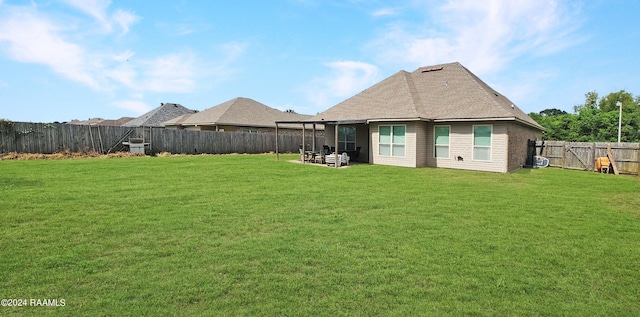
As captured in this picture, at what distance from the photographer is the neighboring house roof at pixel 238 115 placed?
95.2 feet

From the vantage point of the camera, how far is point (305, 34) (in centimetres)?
1602

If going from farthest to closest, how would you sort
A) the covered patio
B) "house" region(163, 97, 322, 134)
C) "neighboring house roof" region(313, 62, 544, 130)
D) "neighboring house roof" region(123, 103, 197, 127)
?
"neighboring house roof" region(123, 103, 197, 127)
"house" region(163, 97, 322, 134)
the covered patio
"neighboring house roof" region(313, 62, 544, 130)

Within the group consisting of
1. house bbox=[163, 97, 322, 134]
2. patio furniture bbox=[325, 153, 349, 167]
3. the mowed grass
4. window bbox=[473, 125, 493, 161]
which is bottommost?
the mowed grass

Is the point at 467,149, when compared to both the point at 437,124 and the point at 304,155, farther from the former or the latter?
the point at 304,155

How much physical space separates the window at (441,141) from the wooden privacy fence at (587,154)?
7.00m

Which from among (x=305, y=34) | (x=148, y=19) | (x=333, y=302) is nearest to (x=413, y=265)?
(x=333, y=302)

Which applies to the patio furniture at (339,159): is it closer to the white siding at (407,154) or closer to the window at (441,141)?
the white siding at (407,154)

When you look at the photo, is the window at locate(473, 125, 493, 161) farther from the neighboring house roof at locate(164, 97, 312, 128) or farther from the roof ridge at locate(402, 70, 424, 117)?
the neighboring house roof at locate(164, 97, 312, 128)

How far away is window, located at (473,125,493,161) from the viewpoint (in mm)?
15415

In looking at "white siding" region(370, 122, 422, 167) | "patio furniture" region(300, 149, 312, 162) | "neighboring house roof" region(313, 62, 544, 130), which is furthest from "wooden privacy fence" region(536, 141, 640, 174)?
"patio furniture" region(300, 149, 312, 162)

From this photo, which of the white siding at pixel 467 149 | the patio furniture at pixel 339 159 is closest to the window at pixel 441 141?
the white siding at pixel 467 149

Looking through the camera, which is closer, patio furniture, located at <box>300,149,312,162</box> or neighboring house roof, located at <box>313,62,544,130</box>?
neighboring house roof, located at <box>313,62,544,130</box>

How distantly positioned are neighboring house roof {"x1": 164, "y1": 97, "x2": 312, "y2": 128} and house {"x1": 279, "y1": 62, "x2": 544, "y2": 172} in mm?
11543

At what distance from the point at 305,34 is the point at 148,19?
6.96m
